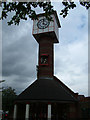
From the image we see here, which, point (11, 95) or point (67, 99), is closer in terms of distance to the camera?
point (67, 99)

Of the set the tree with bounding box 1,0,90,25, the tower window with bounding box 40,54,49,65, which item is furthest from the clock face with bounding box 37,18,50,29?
the tree with bounding box 1,0,90,25

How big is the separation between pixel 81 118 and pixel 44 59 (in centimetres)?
1077

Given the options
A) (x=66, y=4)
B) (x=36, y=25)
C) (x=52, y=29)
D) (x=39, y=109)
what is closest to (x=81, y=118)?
(x=39, y=109)

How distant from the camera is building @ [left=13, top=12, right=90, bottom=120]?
1880 cm

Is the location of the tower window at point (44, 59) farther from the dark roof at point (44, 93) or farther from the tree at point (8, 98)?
the tree at point (8, 98)

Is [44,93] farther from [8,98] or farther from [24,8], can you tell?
[8,98]

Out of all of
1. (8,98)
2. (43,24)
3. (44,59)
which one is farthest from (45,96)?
(8,98)

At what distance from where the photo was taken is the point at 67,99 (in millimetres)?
19062

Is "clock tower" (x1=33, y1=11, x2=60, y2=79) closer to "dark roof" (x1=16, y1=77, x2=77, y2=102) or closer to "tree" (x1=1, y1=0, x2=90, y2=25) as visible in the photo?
"dark roof" (x1=16, y1=77, x2=77, y2=102)

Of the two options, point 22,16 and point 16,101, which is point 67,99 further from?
point 22,16

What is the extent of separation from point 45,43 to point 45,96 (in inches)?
385

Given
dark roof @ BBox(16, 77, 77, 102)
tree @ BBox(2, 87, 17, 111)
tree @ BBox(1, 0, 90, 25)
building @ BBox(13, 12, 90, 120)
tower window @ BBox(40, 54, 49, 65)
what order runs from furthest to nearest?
1. tree @ BBox(2, 87, 17, 111)
2. tower window @ BBox(40, 54, 49, 65)
3. building @ BBox(13, 12, 90, 120)
4. dark roof @ BBox(16, 77, 77, 102)
5. tree @ BBox(1, 0, 90, 25)

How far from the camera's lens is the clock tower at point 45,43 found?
77.7ft

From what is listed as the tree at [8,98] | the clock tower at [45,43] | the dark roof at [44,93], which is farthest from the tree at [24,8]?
the tree at [8,98]
